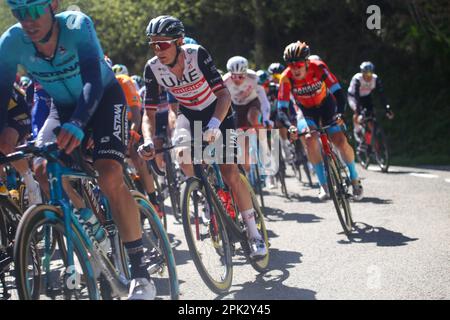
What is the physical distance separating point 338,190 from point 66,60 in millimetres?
4318

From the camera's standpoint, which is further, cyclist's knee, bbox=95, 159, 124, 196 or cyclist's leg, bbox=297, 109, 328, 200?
cyclist's leg, bbox=297, 109, 328, 200

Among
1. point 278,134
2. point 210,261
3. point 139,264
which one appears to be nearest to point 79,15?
point 139,264

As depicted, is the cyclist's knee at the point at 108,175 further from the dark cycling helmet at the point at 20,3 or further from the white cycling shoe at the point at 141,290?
the dark cycling helmet at the point at 20,3

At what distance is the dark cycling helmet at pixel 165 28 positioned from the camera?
19.1 ft

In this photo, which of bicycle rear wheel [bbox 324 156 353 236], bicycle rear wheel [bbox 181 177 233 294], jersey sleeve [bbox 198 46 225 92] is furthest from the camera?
bicycle rear wheel [bbox 324 156 353 236]

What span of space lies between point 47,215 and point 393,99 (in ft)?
62.3

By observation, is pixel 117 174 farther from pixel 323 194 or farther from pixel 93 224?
pixel 323 194

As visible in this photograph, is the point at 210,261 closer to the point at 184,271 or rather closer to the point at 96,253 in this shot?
the point at 184,271

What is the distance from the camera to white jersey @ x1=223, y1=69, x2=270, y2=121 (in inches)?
440

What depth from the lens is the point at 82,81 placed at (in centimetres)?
459

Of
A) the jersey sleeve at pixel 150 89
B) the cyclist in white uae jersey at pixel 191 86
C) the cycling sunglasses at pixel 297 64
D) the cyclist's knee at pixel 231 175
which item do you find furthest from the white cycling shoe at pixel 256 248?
the cycling sunglasses at pixel 297 64

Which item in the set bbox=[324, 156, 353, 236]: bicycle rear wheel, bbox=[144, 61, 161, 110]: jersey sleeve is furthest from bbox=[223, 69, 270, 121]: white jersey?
bbox=[144, 61, 161, 110]: jersey sleeve

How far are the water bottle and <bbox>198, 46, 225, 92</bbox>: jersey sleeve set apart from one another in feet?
5.66

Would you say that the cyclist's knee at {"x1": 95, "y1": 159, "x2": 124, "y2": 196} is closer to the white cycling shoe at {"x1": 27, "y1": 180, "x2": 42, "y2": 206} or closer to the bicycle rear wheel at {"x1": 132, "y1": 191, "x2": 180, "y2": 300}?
the bicycle rear wheel at {"x1": 132, "y1": 191, "x2": 180, "y2": 300}
